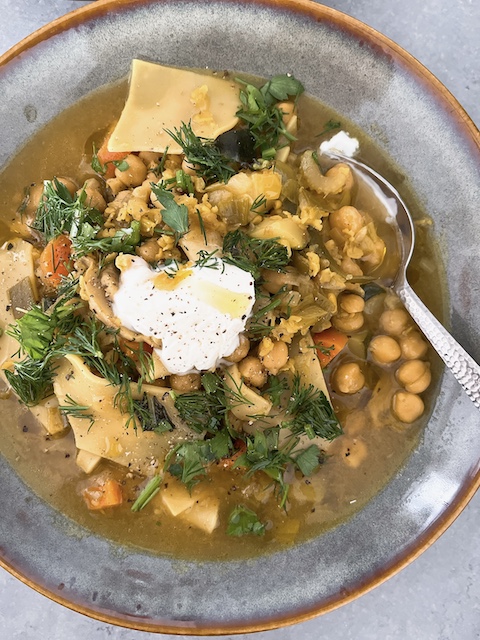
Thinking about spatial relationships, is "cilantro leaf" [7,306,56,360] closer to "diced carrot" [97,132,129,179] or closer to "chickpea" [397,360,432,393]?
"diced carrot" [97,132,129,179]

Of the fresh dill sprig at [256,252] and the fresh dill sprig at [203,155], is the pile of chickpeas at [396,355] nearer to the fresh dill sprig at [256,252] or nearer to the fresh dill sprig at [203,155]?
the fresh dill sprig at [256,252]

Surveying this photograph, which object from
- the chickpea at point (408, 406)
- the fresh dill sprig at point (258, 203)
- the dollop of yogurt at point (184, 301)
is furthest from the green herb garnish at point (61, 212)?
the chickpea at point (408, 406)

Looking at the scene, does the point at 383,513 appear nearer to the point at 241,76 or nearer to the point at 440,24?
the point at 241,76

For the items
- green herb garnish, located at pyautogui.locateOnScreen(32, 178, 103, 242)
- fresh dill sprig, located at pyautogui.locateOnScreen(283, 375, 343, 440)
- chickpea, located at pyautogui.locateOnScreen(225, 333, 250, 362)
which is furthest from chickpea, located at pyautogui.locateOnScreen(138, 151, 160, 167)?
fresh dill sprig, located at pyautogui.locateOnScreen(283, 375, 343, 440)

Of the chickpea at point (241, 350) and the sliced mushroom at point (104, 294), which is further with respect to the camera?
the chickpea at point (241, 350)

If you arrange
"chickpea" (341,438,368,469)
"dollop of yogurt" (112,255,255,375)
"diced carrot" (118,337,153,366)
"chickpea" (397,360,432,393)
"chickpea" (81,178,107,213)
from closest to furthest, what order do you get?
"dollop of yogurt" (112,255,255,375)
"diced carrot" (118,337,153,366)
"chickpea" (81,178,107,213)
"chickpea" (397,360,432,393)
"chickpea" (341,438,368,469)

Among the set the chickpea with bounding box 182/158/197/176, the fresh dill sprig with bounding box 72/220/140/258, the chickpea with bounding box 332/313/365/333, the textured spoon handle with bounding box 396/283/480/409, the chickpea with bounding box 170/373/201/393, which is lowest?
the textured spoon handle with bounding box 396/283/480/409

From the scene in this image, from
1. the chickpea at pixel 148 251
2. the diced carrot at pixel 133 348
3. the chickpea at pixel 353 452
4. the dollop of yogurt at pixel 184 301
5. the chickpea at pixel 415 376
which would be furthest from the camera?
the chickpea at pixel 353 452
